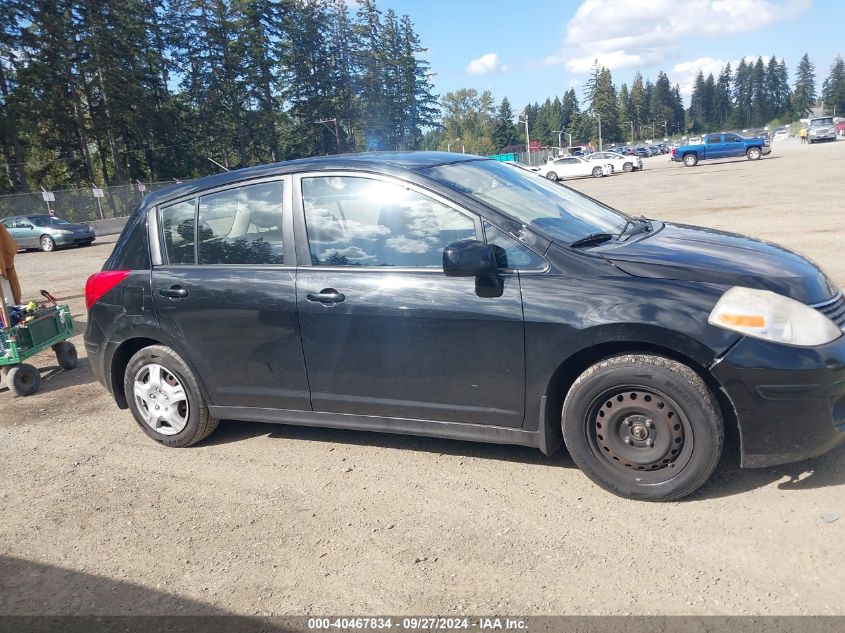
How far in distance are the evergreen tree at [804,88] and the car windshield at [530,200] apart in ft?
597

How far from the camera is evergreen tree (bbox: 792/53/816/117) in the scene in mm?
159250

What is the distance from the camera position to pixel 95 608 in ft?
9.59

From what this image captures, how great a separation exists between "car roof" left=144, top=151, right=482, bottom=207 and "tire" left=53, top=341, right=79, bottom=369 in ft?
10.5

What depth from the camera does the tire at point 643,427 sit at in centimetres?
310

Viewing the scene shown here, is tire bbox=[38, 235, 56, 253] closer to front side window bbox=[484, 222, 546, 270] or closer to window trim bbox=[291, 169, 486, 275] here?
window trim bbox=[291, 169, 486, 275]

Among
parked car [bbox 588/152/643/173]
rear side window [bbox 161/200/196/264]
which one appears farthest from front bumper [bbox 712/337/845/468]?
parked car [bbox 588/152/643/173]

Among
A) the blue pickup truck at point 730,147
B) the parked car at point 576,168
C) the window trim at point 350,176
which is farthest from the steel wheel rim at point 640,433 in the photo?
the blue pickup truck at point 730,147

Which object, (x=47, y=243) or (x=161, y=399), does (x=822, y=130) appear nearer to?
(x=47, y=243)

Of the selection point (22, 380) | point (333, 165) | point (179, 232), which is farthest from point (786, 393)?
point (22, 380)

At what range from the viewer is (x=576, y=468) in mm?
3730

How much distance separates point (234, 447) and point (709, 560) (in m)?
3.04

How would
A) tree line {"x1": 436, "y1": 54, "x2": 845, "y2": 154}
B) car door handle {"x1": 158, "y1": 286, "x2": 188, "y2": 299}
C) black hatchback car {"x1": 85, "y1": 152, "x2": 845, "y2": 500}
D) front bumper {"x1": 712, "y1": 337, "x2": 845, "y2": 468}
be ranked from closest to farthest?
front bumper {"x1": 712, "y1": 337, "x2": 845, "y2": 468}, black hatchback car {"x1": 85, "y1": 152, "x2": 845, "y2": 500}, car door handle {"x1": 158, "y1": 286, "x2": 188, "y2": 299}, tree line {"x1": 436, "y1": 54, "x2": 845, "y2": 154}

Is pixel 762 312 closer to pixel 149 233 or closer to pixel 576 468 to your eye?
pixel 576 468

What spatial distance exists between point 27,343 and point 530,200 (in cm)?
519
